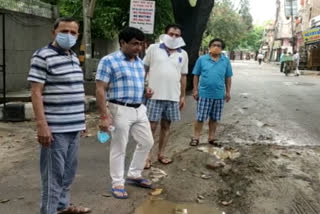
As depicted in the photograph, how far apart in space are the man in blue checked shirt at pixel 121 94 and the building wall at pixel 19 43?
768 cm

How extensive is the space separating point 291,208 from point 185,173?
1.46 meters

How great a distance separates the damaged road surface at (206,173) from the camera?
4.32 m

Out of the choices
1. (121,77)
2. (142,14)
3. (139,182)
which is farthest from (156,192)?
(142,14)

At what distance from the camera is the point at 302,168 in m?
5.52

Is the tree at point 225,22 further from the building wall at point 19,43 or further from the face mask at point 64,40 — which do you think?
the face mask at point 64,40

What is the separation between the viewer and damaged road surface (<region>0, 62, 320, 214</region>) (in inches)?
170

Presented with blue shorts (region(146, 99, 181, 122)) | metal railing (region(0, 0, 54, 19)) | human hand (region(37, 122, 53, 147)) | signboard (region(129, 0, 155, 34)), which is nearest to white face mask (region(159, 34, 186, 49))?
blue shorts (region(146, 99, 181, 122))

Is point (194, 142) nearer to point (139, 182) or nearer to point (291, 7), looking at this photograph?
point (139, 182)

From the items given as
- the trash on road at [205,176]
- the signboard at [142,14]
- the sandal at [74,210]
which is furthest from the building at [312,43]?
the sandal at [74,210]

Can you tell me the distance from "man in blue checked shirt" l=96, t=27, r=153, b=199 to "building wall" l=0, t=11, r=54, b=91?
7680 mm

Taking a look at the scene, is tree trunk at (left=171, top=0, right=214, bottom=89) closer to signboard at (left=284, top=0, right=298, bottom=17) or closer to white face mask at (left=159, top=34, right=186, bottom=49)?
white face mask at (left=159, top=34, right=186, bottom=49)

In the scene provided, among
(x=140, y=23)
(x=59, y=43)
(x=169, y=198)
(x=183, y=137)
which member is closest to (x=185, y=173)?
(x=169, y=198)

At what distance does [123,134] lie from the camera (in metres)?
4.25

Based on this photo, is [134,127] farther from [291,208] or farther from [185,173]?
[291,208]
